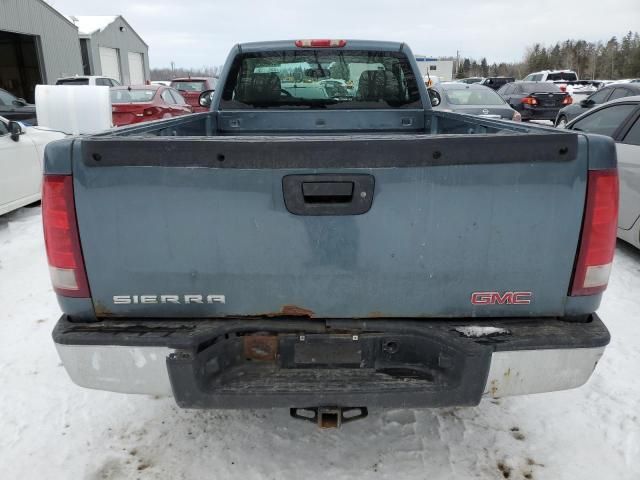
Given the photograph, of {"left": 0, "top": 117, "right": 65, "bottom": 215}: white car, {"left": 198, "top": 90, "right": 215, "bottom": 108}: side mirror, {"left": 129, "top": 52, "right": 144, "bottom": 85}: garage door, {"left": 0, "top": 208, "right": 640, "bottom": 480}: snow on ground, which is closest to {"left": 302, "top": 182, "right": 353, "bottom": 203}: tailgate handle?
{"left": 0, "top": 208, "right": 640, "bottom": 480}: snow on ground

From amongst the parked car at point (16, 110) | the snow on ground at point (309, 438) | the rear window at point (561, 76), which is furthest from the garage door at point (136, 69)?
the snow on ground at point (309, 438)

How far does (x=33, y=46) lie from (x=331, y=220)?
3328 centimetres

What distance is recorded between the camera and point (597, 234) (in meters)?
1.98

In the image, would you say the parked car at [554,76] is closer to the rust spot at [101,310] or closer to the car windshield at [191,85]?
the car windshield at [191,85]

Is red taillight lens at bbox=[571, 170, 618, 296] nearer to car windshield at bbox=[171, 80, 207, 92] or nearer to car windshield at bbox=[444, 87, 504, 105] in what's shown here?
car windshield at bbox=[444, 87, 504, 105]

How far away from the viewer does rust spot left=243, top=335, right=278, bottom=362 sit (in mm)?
2102

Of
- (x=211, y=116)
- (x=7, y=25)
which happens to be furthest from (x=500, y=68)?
(x=211, y=116)

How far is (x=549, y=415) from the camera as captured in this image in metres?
2.90

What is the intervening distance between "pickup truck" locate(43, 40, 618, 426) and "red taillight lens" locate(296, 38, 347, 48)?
8.31ft

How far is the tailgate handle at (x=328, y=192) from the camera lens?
6.35ft

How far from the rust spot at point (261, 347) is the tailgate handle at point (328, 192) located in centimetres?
57

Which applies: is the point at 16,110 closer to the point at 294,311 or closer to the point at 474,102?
the point at 474,102

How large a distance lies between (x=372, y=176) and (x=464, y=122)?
6.24 ft

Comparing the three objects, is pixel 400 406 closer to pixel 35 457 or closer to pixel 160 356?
pixel 160 356
